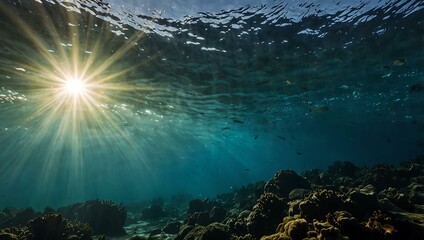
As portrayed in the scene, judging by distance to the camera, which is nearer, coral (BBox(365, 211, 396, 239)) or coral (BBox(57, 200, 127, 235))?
coral (BBox(365, 211, 396, 239))

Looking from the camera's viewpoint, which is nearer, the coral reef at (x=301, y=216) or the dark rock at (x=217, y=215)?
the coral reef at (x=301, y=216)

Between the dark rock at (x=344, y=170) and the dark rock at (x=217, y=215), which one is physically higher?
the dark rock at (x=344, y=170)

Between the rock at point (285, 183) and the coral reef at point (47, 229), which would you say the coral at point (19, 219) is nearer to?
the coral reef at point (47, 229)

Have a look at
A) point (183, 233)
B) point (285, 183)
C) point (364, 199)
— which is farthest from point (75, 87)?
point (364, 199)

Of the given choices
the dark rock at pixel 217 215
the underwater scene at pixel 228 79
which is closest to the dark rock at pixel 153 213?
the underwater scene at pixel 228 79

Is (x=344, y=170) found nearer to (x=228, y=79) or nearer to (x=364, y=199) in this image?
(x=228, y=79)

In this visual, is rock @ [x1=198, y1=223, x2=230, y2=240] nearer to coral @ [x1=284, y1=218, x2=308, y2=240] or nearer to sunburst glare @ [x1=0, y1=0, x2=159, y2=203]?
coral @ [x1=284, y1=218, x2=308, y2=240]

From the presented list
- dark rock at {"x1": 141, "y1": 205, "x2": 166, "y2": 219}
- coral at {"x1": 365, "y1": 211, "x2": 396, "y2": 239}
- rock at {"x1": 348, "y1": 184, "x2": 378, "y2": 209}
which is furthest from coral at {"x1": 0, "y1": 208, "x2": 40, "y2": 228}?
coral at {"x1": 365, "y1": 211, "x2": 396, "y2": 239}

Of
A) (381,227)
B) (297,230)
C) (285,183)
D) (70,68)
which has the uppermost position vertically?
(70,68)

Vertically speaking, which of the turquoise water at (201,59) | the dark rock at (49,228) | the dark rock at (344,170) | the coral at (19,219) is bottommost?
the dark rock at (344,170)

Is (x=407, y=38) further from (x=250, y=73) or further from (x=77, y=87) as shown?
(x=77, y=87)

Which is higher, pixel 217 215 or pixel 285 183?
pixel 285 183

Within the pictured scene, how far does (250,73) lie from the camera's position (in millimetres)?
22391

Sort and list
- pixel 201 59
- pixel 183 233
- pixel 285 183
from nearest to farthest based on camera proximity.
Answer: pixel 183 233, pixel 285 183, pixel 201 59
